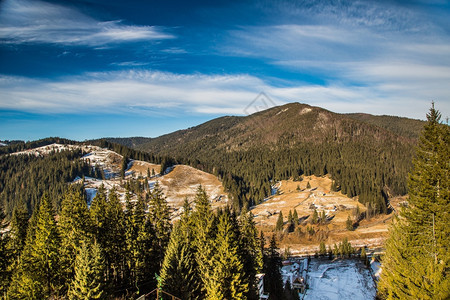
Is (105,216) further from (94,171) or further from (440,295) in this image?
(94,171)

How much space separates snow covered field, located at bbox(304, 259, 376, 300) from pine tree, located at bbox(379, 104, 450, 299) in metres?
45.9

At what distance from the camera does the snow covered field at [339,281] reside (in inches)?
2530

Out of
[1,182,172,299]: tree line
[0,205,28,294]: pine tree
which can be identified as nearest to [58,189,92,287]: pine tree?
[1,182,172,299]: tree line

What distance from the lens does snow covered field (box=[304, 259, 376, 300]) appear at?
64.2 m

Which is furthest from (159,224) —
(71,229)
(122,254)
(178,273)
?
(178,273)

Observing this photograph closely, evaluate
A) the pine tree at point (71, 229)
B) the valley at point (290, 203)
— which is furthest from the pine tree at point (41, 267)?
the valley at point (290, 203)

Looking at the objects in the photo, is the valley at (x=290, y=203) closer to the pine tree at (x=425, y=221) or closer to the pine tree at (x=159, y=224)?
the pine tree at (x=159, y=224)

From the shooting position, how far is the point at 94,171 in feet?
632

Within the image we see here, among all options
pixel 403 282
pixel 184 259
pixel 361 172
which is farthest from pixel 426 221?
pixel 361 172

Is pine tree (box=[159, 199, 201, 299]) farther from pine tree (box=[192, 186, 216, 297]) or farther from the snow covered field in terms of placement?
the snow covered field

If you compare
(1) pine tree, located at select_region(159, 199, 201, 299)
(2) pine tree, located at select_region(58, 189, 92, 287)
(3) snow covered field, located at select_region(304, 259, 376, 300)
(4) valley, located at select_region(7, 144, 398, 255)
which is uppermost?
(2) pine tree, located at select_region(58, 189, 92, 287)

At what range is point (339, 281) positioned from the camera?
7344cm

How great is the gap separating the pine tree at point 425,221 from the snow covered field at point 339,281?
45.9 m

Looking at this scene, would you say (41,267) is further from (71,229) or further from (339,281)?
(339,281)
